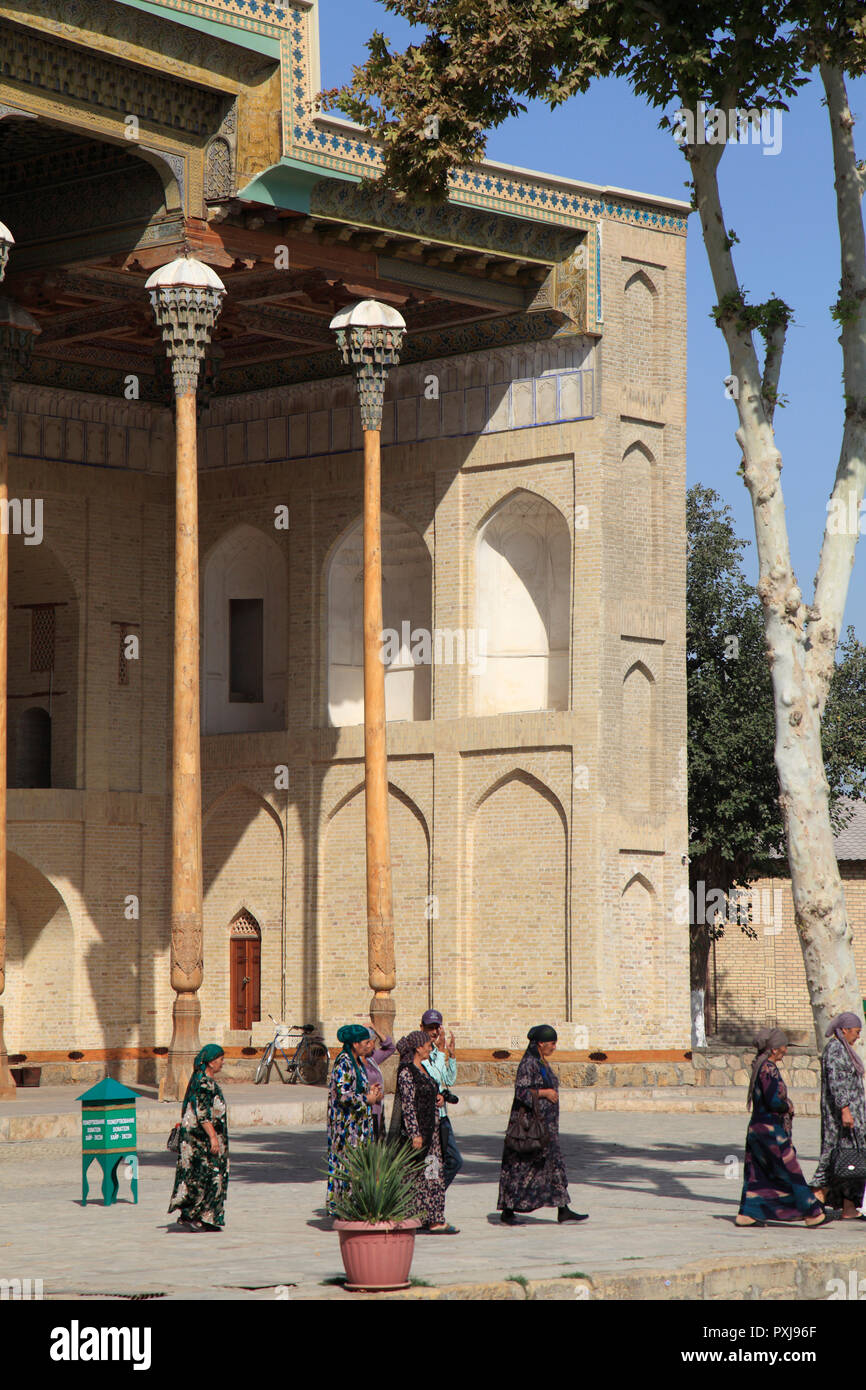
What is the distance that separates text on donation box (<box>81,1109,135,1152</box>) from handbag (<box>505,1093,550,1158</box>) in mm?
2719

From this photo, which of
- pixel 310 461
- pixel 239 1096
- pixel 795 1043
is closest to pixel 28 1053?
pixel 239 1096

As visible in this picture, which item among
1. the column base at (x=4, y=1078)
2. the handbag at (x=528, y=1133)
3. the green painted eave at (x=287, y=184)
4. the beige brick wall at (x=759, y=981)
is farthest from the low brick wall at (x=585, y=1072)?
the beige brick wall at (x=759, y=981)

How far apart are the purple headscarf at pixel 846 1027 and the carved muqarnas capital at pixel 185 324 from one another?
1051cm

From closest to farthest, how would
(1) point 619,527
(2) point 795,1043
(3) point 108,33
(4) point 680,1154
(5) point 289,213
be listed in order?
1. (4) point 680,1154
2. (3) point 108,33
3. (5) point 289,213
4. (1) point 619,527
5. (2) point 795,1043

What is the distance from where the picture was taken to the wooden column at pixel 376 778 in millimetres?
21219

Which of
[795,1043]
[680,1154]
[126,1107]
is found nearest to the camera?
[126,1107]

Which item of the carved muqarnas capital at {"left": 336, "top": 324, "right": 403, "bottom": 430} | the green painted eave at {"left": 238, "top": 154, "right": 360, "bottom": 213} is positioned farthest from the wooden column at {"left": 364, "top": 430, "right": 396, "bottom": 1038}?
the green painted eave at {"left": 238, "top": 154, "right": 360, "bottom": 213}

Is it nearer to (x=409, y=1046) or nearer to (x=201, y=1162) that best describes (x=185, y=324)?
(x=409, y=1046)

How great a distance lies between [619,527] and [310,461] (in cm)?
453

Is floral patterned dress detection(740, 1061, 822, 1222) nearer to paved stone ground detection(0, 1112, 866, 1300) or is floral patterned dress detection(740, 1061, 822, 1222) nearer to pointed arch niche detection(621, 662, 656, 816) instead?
paved stone ground detection(0, 1112, 866, 1300)

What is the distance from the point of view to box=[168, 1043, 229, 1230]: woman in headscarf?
38.1 ft

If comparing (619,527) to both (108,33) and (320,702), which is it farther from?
(108,33)

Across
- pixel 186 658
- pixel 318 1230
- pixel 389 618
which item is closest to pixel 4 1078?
pixel 186 658

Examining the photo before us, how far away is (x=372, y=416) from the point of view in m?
21.5
